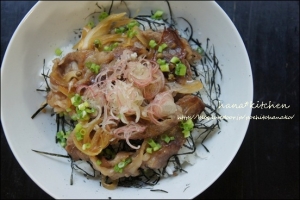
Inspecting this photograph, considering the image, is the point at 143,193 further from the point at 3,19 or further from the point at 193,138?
the point at 3,19

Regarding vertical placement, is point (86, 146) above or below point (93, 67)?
below

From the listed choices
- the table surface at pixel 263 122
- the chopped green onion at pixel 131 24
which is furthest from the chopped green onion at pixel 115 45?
the table surface at pixel 263 122

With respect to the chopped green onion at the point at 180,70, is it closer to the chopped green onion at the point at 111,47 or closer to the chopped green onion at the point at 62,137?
the chopped green onion at the point at 111,47

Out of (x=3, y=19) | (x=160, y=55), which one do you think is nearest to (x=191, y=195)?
(x=160, y=55)

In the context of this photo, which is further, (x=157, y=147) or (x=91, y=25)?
(x=91, y=25)

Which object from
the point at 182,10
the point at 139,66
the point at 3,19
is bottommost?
the point at 3,19

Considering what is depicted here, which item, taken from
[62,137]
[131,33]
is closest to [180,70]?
[131,33]

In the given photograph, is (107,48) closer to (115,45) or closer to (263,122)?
(115,45)
